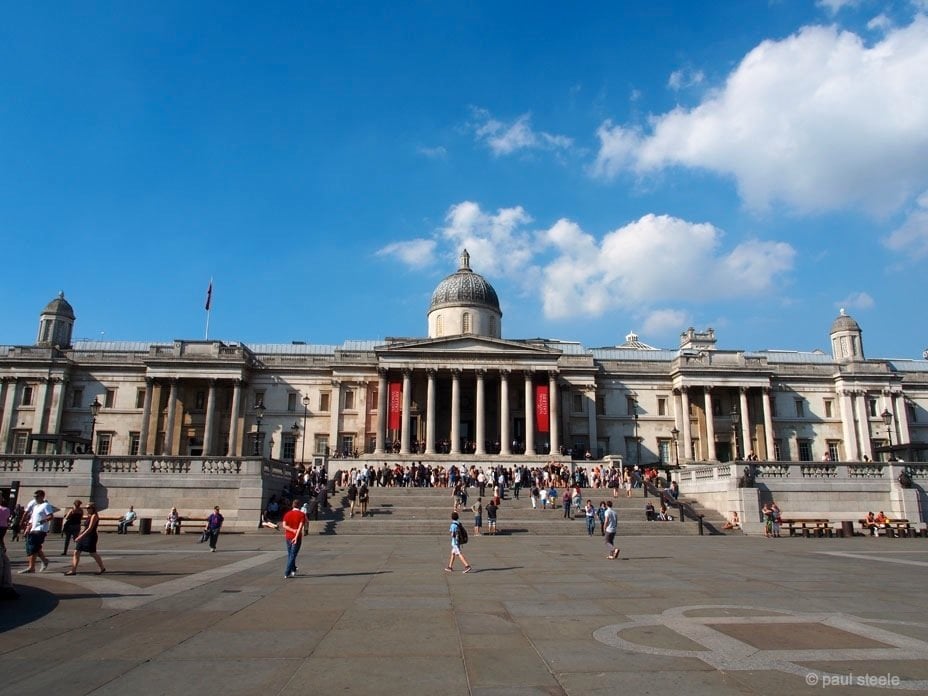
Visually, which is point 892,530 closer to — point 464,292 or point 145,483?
point 145,483

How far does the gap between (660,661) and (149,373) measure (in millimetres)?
59637

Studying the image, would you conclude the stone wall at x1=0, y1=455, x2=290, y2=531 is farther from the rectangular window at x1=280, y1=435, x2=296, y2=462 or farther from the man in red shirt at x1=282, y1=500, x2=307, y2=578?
the rectangular window at x1=280, y1=435, x2=296, y2=462

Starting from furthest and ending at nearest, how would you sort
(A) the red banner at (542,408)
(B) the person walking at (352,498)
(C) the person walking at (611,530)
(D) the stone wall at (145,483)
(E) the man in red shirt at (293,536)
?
(A) the red banner at (542,408)
(B) the person walking at (352,498)
(D) the stone wall at (145,483)
(C) the person walking at (611,530)
(E) the man in red shirt at (293,536)

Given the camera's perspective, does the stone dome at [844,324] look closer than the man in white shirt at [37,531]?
No

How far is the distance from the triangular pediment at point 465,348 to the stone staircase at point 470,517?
16.7 meters

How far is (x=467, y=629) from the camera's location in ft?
32.9

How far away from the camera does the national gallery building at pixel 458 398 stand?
5759 centimetres

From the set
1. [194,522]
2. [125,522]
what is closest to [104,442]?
[194,522]

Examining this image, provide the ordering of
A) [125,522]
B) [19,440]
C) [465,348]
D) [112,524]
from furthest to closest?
1. [19,440]
2. [465,348]
3. [112,524]
4. [125,522]

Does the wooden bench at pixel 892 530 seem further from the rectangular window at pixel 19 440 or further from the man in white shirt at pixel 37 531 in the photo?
the rectangular window at pixel 19 440

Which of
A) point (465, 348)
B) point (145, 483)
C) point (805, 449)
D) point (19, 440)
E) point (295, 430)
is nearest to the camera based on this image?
point (145, 483)

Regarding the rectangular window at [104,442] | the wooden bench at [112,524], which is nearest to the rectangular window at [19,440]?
the rectangular window at [104,442]

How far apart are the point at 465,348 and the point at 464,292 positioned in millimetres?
9577

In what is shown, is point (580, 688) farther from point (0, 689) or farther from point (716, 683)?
point (0, 689)
